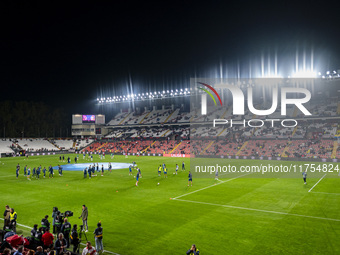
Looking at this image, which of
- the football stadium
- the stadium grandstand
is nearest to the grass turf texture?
the football stadium

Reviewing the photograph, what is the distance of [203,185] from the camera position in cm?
2761

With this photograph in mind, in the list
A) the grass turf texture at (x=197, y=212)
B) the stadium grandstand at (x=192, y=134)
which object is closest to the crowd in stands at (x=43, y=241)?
the grass turf texture at (x=197, y=212)

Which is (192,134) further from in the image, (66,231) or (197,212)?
(66,231)

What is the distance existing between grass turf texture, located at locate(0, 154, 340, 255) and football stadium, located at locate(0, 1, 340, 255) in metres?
0.08

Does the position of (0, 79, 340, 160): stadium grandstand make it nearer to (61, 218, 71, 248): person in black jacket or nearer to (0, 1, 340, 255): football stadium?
(0, 1, 340, 255): football stadium

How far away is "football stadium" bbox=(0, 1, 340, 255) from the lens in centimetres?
1253

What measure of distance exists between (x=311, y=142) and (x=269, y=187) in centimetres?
3538

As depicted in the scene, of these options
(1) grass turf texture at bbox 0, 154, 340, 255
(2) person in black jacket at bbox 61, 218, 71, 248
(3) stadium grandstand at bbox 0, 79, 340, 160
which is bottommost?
(1) grass turf texture at bbox 0, 154, 340, 255

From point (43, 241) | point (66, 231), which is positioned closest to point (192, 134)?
point (66, 231)

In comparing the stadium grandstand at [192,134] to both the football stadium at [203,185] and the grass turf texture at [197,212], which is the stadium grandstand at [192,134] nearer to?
the football stadium at [203,185]

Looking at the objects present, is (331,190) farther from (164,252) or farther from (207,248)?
(164,252)

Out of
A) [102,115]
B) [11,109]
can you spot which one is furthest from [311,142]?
[11,109]

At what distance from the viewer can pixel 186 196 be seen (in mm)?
22359

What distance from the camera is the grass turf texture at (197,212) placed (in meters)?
12.4
